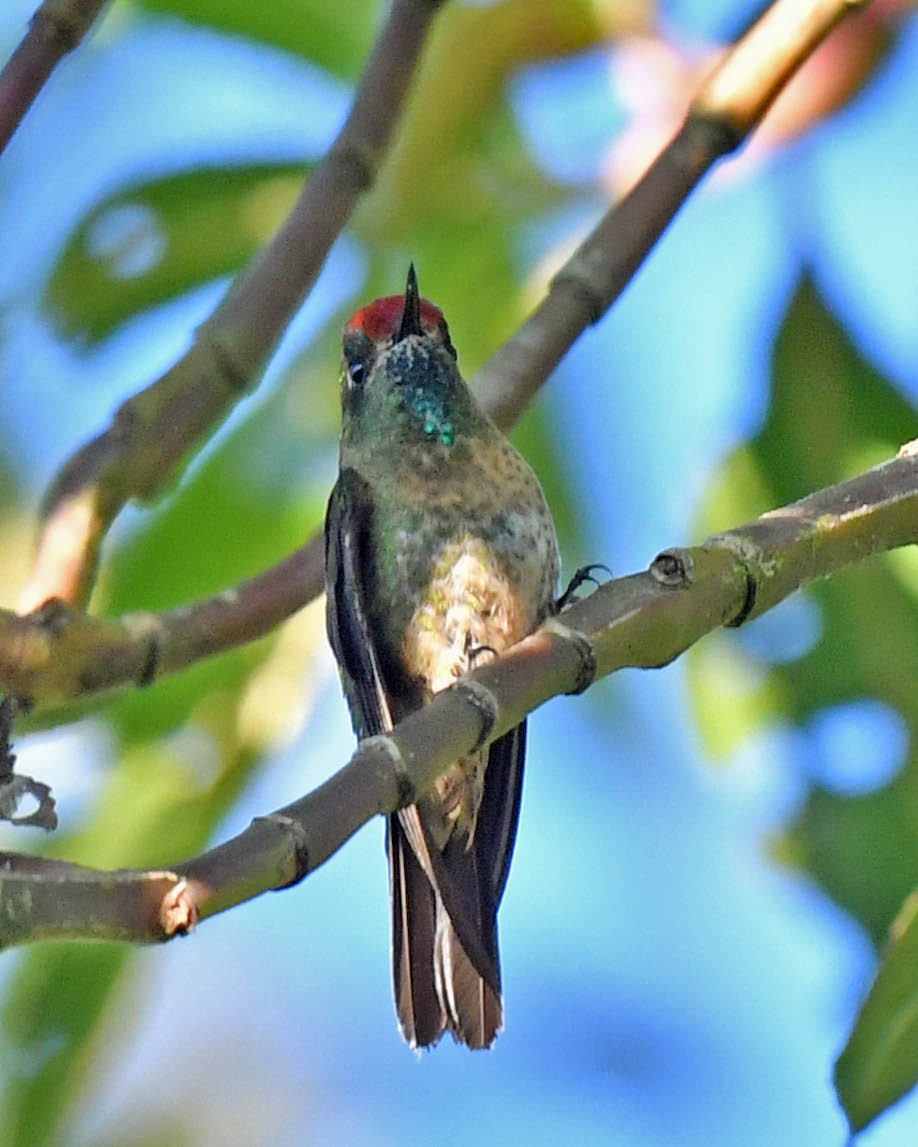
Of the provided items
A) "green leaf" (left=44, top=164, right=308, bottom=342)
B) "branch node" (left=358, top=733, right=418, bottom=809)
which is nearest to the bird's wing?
"green leaf" (left=44, top=164, right=308, bottom=342)

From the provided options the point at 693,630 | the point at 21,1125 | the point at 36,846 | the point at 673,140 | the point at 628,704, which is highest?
the point at 673,140

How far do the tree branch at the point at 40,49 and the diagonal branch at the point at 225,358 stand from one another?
0.34 metres

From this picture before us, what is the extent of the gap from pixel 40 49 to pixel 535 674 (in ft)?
2.63

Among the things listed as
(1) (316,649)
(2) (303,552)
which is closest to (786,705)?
(1) (316,649)

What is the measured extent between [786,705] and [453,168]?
99 cm

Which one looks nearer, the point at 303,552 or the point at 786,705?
the point at 303,552

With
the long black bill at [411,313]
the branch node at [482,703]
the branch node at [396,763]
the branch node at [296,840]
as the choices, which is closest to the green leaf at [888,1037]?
the branch node at [482,703]

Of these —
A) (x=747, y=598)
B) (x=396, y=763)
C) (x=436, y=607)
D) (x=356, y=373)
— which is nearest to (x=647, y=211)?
(x=436, y=607)

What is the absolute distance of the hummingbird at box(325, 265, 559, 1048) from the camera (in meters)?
2.18

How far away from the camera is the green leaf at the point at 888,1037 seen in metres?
1.80

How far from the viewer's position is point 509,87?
2.75m

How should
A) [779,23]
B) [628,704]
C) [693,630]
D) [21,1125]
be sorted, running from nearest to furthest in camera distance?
[693,630] → [779,23] → [21,1125] → [628,704]

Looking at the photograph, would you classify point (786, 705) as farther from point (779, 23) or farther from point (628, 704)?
point (779, 23)

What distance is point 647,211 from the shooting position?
7.14 feet
